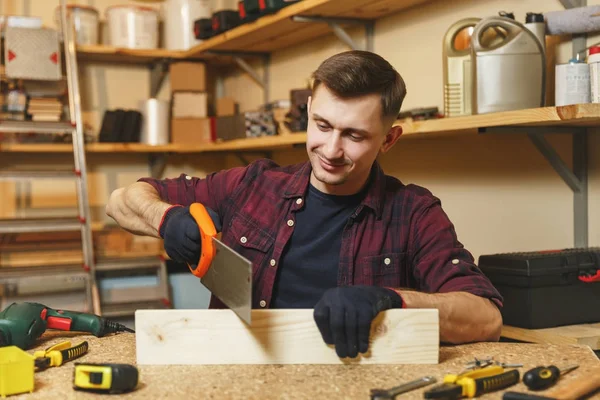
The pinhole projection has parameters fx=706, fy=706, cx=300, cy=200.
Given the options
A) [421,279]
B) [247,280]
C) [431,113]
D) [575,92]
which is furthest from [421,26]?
[247,280]

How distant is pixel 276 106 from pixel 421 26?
80 centimetres

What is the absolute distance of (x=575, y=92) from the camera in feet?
6.48

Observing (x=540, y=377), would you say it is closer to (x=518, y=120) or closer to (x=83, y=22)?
(x=518, y=120)

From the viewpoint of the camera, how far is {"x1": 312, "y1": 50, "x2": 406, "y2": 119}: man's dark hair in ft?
5.10

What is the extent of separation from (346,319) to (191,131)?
2987 mm

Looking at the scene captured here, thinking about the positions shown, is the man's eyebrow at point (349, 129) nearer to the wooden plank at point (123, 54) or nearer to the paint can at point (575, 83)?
the paint can at point (575, 83)

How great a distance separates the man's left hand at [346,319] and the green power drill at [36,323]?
0.51 metres

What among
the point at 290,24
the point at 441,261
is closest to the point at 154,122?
the point at 290,24

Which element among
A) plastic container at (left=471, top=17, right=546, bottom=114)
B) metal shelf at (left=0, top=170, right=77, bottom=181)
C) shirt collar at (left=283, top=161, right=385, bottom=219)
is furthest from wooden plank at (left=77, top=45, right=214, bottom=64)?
shirt collar at (left=283, top=161, right=385, bottom=219)

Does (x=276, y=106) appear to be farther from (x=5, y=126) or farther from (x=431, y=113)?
(x=5, y=126)

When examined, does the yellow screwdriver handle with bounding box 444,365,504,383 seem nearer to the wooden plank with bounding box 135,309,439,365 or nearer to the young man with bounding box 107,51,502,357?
the wooden plank with bounding box 135,309,439,365

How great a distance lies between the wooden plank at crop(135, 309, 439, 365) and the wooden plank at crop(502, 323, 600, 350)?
0.80 m

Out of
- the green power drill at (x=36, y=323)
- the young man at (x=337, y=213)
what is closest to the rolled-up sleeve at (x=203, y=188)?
the young man at (x=337, y=213)

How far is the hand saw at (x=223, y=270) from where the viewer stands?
1151mm
